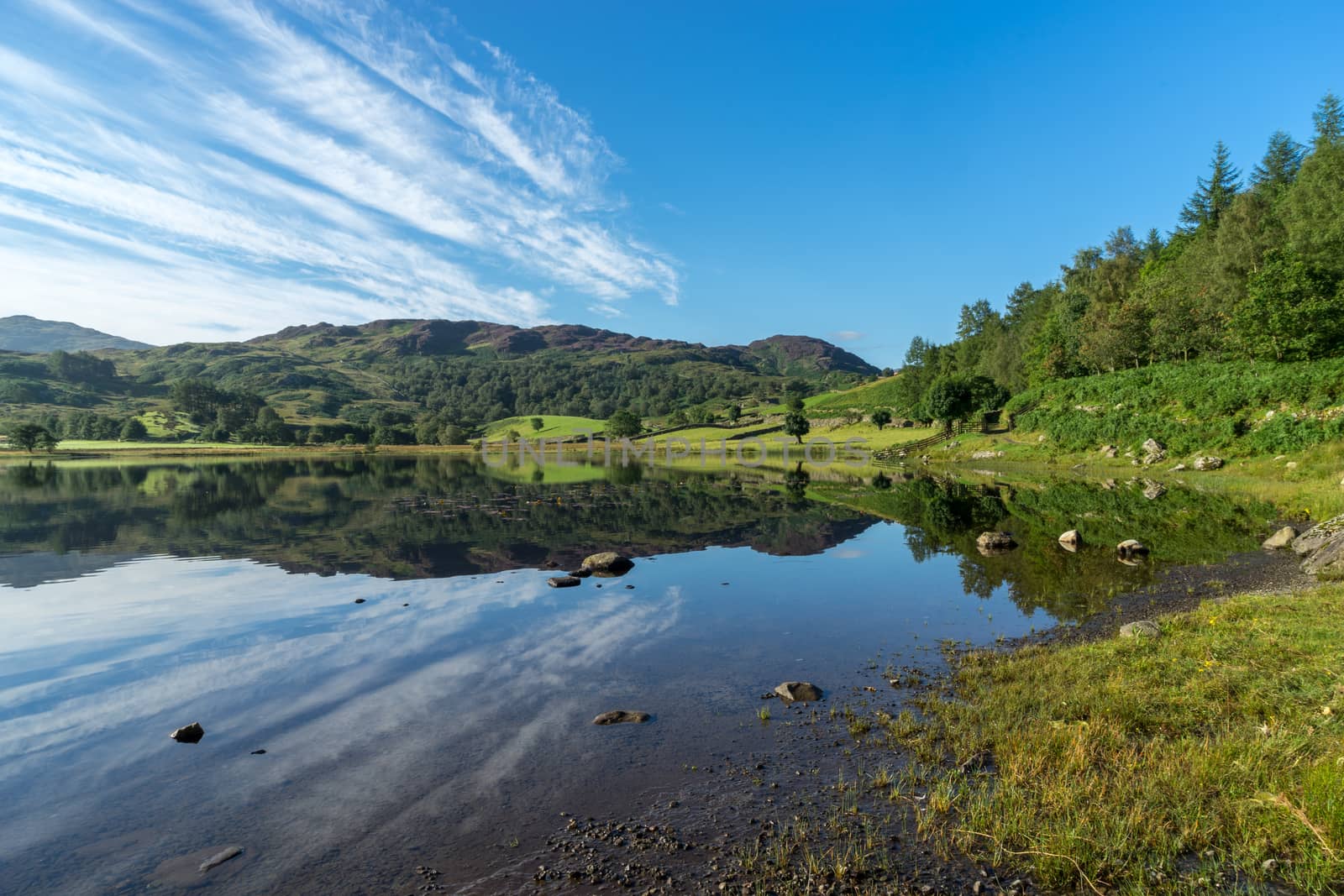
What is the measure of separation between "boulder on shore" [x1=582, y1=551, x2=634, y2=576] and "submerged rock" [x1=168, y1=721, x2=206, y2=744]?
1744 centimetres

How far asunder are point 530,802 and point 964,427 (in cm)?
11492

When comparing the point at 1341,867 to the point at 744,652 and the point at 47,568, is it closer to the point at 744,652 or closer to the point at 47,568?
Answer: the point at 744,652

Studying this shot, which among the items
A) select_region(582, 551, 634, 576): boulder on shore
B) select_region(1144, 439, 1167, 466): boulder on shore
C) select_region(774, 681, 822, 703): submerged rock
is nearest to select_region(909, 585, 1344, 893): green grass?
select_region(774, 681, 822, 703): submerged rock

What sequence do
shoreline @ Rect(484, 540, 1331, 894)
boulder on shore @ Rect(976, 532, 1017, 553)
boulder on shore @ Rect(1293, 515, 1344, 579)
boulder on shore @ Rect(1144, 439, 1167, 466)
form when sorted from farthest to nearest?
boulder on shore @ Rect(1144, 439, 1167, 466) → boulder on shore @ Rect(976, 532, 1017, 553) → boulder on shore @ Rect(1293, 515, 1344, 579) → shoreline @ Rect(484, 540, 1331, 894)

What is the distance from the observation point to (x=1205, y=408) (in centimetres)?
6188

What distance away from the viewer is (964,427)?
361 ft

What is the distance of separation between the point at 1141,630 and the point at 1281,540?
60.4 feet

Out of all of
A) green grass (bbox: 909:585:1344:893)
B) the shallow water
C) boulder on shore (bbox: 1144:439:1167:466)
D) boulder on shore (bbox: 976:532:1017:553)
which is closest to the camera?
green grass (bbox: 909:585:1344:893)

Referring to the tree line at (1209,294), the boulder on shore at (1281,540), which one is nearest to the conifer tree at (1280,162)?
the tree line at (1209,294)

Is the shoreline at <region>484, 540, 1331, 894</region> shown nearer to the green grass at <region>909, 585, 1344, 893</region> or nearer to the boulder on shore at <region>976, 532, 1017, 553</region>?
the green grass at <region>909, 585, 1344, 893</region>

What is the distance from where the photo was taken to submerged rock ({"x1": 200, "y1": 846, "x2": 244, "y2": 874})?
29.9ft

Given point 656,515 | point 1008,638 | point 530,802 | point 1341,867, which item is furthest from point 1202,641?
point 656,515

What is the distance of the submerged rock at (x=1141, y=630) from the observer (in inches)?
623

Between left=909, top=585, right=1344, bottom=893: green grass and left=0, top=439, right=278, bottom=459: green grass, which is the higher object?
left=0, top=439, right=278, bottom=459: green grass
